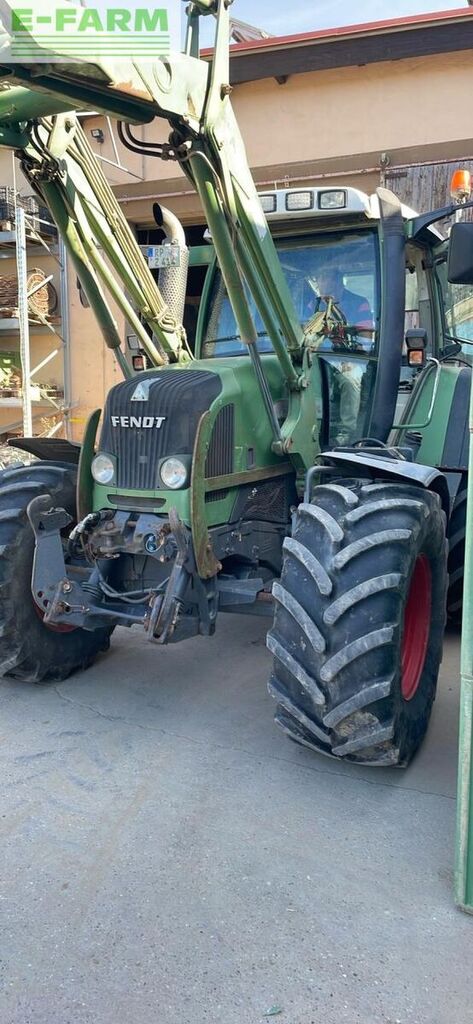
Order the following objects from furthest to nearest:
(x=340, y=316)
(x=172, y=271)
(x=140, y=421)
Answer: (x=340, y=316)
(x=172, y=271)
(x=140, y=421)

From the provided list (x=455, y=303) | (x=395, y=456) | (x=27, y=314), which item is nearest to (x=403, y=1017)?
(x=395, y=456)

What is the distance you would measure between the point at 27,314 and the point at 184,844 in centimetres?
812

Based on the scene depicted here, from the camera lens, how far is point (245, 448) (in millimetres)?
3959

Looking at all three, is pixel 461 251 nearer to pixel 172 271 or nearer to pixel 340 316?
pixel 340 316

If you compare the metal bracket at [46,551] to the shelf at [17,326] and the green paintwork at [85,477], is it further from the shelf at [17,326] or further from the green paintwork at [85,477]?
the shelf at [17,326]

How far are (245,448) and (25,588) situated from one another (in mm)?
1321

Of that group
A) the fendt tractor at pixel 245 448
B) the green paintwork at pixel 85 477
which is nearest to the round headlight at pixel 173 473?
the fendt tractor at pixel 245 448

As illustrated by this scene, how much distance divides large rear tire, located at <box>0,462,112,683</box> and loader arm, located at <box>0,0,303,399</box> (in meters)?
0.89

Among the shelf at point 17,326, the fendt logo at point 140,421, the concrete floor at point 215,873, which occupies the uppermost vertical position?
the shelf at point 17,326

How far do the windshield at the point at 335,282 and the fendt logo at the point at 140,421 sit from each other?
41.7 inches

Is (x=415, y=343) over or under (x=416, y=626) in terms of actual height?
over

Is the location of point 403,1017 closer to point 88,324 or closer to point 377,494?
point 377,494

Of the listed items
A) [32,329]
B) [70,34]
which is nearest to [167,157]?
[70,34]

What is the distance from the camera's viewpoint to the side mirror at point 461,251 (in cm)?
240
